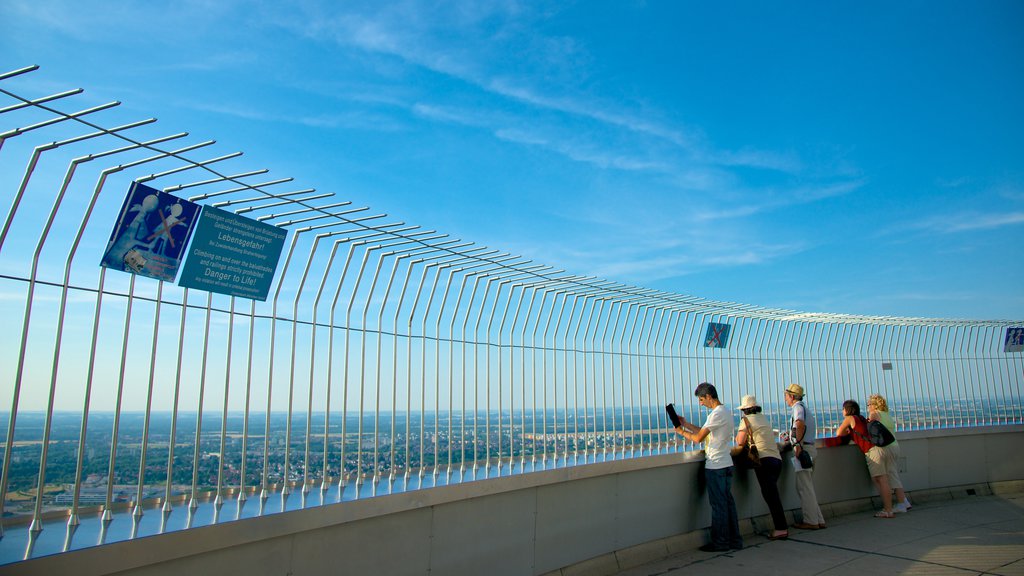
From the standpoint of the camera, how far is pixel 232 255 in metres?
4.93

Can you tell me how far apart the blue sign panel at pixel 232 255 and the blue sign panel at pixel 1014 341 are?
15199mm

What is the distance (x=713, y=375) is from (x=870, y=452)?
128 inches

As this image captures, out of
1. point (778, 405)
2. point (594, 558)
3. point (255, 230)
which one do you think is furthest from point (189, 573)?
point (778, 405)

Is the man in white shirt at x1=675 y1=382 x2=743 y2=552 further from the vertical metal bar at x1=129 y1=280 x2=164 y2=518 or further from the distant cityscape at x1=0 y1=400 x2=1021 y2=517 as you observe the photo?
the vertical metal bar at x1=129 y1=280 x2=164 y2=518

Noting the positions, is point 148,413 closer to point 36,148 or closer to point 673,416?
point 36,148

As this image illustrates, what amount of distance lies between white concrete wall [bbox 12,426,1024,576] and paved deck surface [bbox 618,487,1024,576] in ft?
1.55

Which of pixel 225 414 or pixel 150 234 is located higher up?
pixel 150 234

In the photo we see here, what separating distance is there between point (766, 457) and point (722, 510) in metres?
1.24

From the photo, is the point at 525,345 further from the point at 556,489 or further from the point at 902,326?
the point at 902,326

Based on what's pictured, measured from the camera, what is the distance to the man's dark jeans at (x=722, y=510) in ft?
27.3

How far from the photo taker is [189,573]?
4.17 meters

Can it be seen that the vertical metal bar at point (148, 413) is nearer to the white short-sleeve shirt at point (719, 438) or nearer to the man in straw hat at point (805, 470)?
the white short-sleeve shirt at point (719, 438)

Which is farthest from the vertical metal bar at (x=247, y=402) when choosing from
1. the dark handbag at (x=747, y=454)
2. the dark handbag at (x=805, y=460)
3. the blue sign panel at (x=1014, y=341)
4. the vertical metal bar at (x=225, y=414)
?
the blue sign panel at (x=1014, y=341)

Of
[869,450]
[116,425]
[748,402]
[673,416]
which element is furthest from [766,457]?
[116,425]
